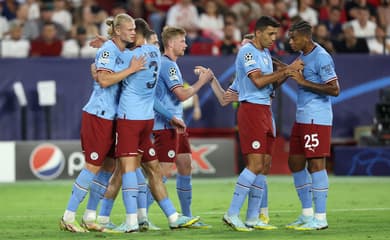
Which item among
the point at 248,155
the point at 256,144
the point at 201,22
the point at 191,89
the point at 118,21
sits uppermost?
the point at 201,22

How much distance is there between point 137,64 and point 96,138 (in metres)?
0.92

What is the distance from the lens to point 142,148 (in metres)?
11.4

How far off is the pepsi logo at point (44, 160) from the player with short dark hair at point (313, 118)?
846 cm

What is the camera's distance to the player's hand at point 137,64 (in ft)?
36.5

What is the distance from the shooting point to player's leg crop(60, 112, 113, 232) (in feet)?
37.0

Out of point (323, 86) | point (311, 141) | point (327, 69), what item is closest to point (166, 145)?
point (311, 141)

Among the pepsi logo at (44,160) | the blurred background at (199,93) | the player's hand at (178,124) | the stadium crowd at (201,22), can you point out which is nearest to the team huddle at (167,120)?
the player's hand at (178,124)

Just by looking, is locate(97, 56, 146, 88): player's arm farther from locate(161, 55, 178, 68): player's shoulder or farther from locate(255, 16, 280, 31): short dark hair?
locate(255, 16, 280, 31): short dark hair

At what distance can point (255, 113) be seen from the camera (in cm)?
1149

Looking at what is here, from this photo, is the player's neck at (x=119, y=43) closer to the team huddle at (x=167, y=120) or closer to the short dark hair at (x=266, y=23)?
the team huddle at (x=167, y=120)

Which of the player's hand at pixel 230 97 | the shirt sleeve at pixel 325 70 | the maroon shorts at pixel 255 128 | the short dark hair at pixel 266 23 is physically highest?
the short dark hair at pixel 266 23

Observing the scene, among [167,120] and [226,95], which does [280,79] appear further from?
[167,120]

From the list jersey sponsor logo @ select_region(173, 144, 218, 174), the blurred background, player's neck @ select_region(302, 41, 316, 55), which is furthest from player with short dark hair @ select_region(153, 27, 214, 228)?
the blurred background

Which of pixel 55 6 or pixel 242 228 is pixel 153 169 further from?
pixel 55 6
